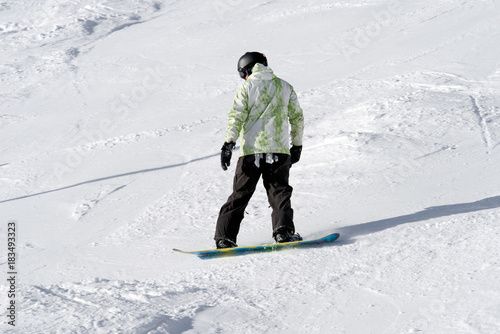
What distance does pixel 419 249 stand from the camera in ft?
12.0

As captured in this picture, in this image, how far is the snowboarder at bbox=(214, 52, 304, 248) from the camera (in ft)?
13.9

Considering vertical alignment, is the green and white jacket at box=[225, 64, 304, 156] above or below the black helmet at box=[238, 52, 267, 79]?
below

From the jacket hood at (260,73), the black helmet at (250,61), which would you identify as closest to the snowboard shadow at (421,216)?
the jacket hood at (260,73)

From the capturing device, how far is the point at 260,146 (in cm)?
429

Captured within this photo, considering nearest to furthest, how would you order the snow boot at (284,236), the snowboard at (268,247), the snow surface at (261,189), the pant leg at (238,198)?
the snow surface at (261,189), the snowboard at (268,247), the snow boot at (284,236), the pant leg at (238,198)

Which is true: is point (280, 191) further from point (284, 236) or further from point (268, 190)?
point (284, 236)

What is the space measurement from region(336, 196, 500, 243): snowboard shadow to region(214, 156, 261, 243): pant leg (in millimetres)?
781

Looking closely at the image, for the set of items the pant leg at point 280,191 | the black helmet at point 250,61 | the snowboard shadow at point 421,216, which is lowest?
the snowboard shadow at point 421,216

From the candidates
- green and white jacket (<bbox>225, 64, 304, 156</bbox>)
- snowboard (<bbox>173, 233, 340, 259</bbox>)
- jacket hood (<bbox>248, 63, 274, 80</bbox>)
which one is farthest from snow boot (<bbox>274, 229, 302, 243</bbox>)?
jacket hood (<bbox>248, 63, 274, 80</bbox>)

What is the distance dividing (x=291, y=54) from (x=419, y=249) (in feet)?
32.8

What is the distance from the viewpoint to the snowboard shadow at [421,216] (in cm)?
427

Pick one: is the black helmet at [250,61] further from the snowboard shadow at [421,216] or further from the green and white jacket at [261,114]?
the snowboard shadow at [421,216]

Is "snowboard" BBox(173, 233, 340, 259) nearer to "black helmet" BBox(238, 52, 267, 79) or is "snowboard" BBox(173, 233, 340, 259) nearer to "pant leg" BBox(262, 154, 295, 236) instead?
"pant leg" BBox(262, 154, 295, 236)

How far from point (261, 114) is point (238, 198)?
67 cm
